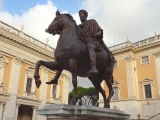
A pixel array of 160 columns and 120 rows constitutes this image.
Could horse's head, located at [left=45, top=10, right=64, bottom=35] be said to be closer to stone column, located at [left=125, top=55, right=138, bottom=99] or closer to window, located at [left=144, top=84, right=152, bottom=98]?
stone column, located at [left=125, top=55, right=138, bottom=99]

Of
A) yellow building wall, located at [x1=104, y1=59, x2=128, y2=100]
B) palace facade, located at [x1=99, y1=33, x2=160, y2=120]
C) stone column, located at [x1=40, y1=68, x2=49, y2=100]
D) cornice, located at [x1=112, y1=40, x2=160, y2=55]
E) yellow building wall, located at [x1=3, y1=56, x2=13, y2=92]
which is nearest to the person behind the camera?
yellow building wall, located at [x1=3, y1=56, x2=13, y2=92]

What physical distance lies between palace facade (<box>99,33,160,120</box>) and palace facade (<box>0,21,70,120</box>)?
944 cm

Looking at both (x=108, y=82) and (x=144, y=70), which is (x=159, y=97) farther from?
(x=108, y=82)

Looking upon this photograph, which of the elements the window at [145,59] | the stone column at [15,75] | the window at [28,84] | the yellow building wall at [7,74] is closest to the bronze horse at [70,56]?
the yellow building wall at [7,74]

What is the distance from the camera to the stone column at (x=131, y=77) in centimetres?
2419

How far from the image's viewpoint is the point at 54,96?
24516 mm

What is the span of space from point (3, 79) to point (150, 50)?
61.6ft

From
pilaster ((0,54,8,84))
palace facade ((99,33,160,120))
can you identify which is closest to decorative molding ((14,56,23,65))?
pilaster ((0,54,8,84))

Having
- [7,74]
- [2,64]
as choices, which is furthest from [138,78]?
[2,64]

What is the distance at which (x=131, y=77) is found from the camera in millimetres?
24812

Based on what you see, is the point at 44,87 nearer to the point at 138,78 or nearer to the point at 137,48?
the point at 138,78

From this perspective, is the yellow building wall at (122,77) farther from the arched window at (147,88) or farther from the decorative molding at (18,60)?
the decorative molding at (18,60)

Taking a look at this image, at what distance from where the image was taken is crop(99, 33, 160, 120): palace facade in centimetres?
2305

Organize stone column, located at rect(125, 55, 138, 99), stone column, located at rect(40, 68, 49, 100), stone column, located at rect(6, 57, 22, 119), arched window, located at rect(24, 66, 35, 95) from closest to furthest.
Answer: stone column, located at rect(6, 57, 22, 119)
arched window, located at rect(24, 66, 35, 95)
stone column, located at rect(40, 68, 49, 100)
stone column, located at rect(125, 55, 138, 99)
